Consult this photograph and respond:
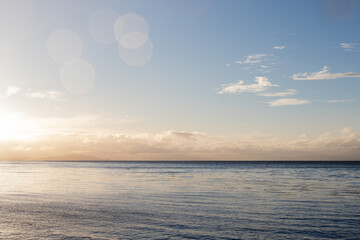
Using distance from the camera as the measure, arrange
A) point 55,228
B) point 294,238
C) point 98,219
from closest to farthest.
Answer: point 294,238
point 55,228
point 98,219

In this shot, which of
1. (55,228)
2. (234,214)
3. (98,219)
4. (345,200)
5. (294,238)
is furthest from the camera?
(345,200)

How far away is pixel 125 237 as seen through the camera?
16328mm

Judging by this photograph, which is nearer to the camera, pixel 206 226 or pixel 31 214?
pixel 206 226

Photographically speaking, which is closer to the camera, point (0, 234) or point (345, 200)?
point (0, 234)

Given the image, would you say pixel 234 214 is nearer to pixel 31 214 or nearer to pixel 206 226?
pixel 206 226

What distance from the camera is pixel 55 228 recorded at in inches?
725

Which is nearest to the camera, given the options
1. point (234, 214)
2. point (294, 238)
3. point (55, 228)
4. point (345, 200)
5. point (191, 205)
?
point (294, 238)

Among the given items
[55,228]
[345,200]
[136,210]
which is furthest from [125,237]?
[345,200]

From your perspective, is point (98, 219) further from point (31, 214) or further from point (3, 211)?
point (3, 211)

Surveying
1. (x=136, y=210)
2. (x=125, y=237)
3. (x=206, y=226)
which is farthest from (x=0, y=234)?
(x=206, y=226)

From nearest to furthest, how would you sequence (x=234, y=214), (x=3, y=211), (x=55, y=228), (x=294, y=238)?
(x=294, y=238)
(x=55, y=228)
(x=234, y=214)
(x=3, y=211)

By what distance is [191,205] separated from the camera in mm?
27094

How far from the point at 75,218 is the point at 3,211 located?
7.29m

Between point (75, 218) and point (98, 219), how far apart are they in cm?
177
